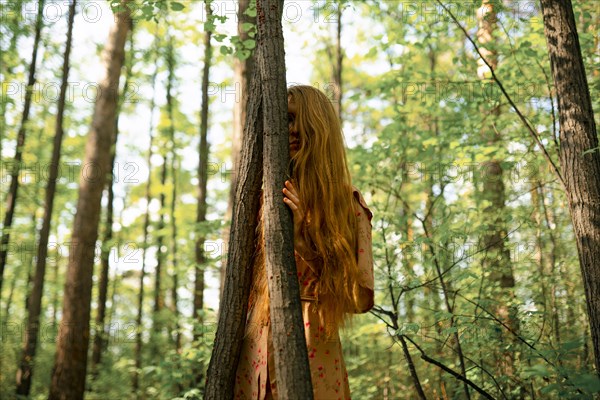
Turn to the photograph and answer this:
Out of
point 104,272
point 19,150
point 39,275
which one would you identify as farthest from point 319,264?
point 19,150

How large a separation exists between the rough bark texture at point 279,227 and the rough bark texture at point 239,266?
163 mm

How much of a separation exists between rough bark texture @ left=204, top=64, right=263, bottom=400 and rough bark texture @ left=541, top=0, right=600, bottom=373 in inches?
80.6

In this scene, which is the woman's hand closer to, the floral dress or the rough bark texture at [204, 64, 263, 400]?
the floral dress

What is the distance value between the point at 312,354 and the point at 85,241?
5620 millimetres

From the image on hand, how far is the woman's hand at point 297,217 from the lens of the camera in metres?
2.36

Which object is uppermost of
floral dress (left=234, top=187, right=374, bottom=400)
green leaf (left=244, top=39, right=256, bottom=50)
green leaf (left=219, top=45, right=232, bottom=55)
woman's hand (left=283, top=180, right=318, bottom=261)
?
green leaf (left=244, top=39, right=256, bottom=50)

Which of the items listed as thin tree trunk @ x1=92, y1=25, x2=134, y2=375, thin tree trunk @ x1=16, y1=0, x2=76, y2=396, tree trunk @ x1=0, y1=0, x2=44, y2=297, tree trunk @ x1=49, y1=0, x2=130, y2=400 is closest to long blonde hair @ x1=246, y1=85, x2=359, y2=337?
tree trunk @ x1=49, y1=0, x2=130, y2=400

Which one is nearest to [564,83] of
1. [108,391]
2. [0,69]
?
[108,391]

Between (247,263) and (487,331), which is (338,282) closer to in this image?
(247,263)

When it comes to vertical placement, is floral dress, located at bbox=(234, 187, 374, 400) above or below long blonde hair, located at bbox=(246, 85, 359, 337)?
below

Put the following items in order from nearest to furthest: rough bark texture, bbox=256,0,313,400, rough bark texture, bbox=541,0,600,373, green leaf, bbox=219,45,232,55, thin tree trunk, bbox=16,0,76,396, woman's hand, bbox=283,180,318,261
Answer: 1. rough bark texture, bbox=256,0,313,400
2. woman's hand, bbox=283,180,318,261
3. rough bark texture, bbox=541,0,600,373
4. green leaf, bbox=219,45,232,55
5. thin tree trunk, bbox=16,0,76,396

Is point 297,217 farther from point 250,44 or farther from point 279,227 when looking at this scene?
point 250,44

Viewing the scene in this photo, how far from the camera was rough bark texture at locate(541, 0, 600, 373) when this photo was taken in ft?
10.2

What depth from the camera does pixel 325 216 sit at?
249cm
